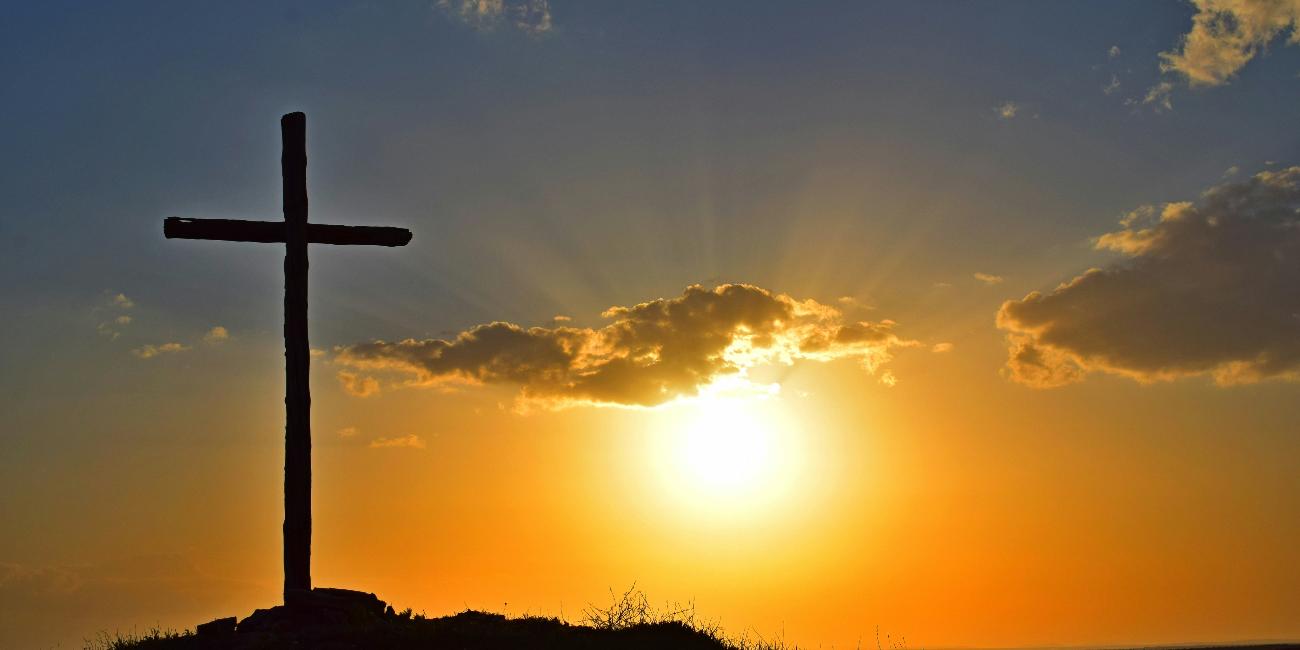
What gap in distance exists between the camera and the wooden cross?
20.4m

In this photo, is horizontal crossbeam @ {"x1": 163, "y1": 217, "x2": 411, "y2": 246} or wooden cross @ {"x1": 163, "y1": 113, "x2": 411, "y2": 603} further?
horizontal crossbeam @ {"x1": 163, "y1": 217, "x2": 411, "y2": 246}

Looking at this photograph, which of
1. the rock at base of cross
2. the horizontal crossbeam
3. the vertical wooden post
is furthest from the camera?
the horizontal crossbeam

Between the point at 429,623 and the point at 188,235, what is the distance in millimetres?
8373

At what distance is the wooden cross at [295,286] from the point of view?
67.0 feet

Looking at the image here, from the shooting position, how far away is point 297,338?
2105cm

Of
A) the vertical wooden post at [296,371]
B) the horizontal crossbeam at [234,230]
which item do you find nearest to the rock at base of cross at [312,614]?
the vertical wooden post at [296,371]

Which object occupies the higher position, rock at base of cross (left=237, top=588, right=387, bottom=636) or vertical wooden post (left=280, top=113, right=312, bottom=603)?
vertical wooden post (left=280, top=113, right=312, bottom=603)

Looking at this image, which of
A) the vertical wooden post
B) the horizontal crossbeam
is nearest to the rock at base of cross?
the vertical wooden post

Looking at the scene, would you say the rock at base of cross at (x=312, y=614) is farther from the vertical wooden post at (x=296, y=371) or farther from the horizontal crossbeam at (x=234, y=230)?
the horizontal crossbeam at (x=234, y=230)

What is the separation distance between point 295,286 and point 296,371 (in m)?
1.55

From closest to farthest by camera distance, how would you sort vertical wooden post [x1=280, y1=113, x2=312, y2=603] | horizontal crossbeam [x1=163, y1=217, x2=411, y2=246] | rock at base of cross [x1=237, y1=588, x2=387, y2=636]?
rock at base of cross [x1=237, y1=588, x2=387, y2=636] < vertical wooden post [x1=280, y1=113, x2=312, y2=603] < horizontal crossbeam [x1=163, y1=217, x2=411, y2=246]

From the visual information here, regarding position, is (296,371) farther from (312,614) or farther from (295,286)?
(312,614)

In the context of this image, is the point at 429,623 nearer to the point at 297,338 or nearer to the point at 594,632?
the point at 594,632

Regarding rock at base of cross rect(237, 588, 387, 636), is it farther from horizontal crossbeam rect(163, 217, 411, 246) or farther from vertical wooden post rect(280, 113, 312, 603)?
horizontal crossbeam rect(163, 217, 411, 246)
